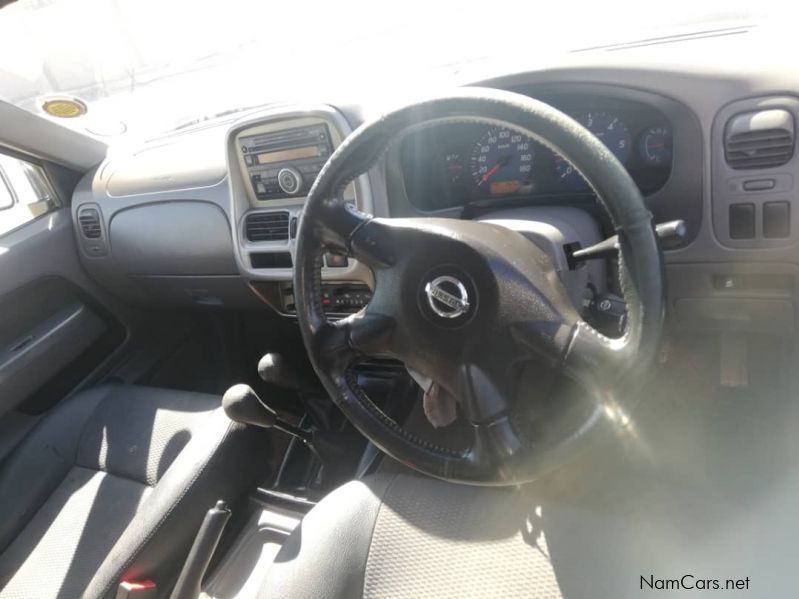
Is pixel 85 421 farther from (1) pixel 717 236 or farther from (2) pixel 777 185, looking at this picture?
(2) pixel 777 185

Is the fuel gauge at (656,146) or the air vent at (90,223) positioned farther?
the air vent at (90,223)

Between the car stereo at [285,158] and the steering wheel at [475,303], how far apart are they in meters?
0.61

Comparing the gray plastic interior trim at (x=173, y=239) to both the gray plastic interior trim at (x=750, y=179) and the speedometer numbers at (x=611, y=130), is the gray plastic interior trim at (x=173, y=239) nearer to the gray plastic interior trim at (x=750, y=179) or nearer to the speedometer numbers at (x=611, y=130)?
the speedometer numbers at (x=611, y=130)

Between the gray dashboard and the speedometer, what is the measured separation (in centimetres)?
11

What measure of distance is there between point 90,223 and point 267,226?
0.98 metres

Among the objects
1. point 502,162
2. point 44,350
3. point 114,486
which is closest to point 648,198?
point 502,162

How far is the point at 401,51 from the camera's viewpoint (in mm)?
2320

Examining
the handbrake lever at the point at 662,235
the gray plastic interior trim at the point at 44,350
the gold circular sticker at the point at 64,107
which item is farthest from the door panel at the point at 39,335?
the handbrake lever at the point at 662,235

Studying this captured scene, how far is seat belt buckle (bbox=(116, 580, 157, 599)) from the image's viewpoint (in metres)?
1.46

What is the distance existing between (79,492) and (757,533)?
178 centimetres

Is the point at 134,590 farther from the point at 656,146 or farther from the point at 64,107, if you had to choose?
the point at 64,107

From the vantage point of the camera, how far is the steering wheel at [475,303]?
87 centimetres

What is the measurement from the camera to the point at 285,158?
5.75 feet

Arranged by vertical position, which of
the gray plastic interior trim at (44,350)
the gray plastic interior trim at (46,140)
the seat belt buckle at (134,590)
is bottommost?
the seat belt buckle at (134,590)
